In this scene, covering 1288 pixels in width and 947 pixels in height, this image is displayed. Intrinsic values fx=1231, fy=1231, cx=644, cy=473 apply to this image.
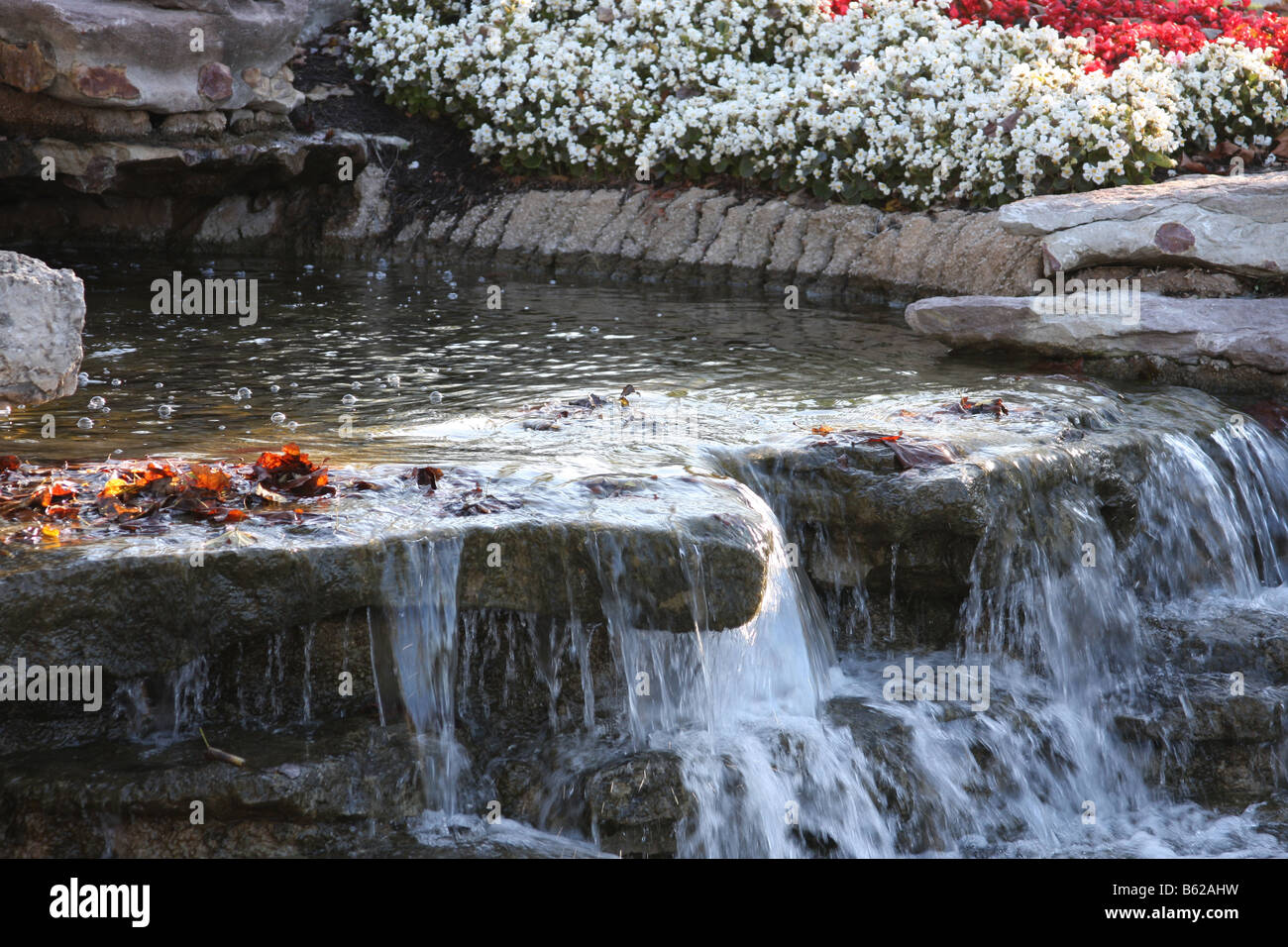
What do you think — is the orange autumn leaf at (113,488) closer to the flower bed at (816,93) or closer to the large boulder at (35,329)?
the large boulder at (35,329)

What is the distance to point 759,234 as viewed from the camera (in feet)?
32.2

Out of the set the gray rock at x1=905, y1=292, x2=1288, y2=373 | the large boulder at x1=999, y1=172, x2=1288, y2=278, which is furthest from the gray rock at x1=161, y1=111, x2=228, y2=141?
the large boulder at x1=999, y1=172, x2=1288, y2=278

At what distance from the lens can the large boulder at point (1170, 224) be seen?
712 cm

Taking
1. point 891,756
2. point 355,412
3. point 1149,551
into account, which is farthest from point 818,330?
point 891,756

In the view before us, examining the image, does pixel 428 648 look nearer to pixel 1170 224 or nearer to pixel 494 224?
pixel 1170 224

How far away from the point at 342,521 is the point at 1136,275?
566cm

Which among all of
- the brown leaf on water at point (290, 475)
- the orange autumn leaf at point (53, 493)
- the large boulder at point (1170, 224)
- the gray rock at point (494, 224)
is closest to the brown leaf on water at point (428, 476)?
the brown leaf on water at point (290, 475)

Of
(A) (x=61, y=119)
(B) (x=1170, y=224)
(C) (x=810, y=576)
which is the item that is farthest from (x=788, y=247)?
(A) (x=61, y=119)

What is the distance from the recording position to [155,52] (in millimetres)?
9102

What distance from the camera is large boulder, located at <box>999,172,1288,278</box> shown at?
7.12 metres

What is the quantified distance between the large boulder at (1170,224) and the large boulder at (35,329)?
5.44m

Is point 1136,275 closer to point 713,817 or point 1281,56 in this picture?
point 1281,56

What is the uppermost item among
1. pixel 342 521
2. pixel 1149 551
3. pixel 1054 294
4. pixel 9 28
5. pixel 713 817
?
pixel 9 28

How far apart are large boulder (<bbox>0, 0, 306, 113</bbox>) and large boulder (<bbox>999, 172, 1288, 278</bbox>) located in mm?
6094
